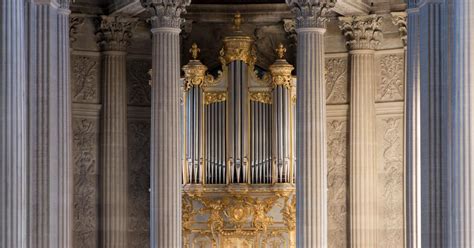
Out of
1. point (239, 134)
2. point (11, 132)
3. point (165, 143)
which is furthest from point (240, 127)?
point (11, 132)

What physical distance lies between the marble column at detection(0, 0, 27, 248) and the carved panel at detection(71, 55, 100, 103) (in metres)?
15.4

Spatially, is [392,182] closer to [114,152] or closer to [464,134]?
[114,152]

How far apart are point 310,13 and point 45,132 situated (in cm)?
875

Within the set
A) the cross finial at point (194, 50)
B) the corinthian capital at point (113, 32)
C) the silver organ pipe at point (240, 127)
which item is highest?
the corinthian capital at point (113, 32)

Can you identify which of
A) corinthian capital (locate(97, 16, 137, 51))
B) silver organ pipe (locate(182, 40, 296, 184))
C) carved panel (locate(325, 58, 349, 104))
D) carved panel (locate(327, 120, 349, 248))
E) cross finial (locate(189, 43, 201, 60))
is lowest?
carved panel (locate(327, 120, 349, 248))

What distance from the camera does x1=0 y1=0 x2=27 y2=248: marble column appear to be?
3331 centimetres

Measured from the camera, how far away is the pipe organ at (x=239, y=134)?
48.6 meters

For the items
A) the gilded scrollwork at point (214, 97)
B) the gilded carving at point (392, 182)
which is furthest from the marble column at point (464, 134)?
the gilded scrollwork at point (214, 97)

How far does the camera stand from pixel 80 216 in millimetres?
48938

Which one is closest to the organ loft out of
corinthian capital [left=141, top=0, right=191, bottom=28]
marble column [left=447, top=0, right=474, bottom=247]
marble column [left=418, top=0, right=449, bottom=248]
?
corinthian capital [left=141, top=0, right=191, bottom=28]

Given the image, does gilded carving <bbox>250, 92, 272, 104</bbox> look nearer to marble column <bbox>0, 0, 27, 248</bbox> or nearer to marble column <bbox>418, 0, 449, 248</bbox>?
marble column <bbox>418, 0, 449, 248</bbox>

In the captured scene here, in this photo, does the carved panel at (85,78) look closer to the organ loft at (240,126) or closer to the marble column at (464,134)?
the organ loft at (240,126)

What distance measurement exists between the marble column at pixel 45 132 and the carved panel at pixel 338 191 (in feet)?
32.7

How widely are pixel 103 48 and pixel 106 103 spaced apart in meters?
1.64
